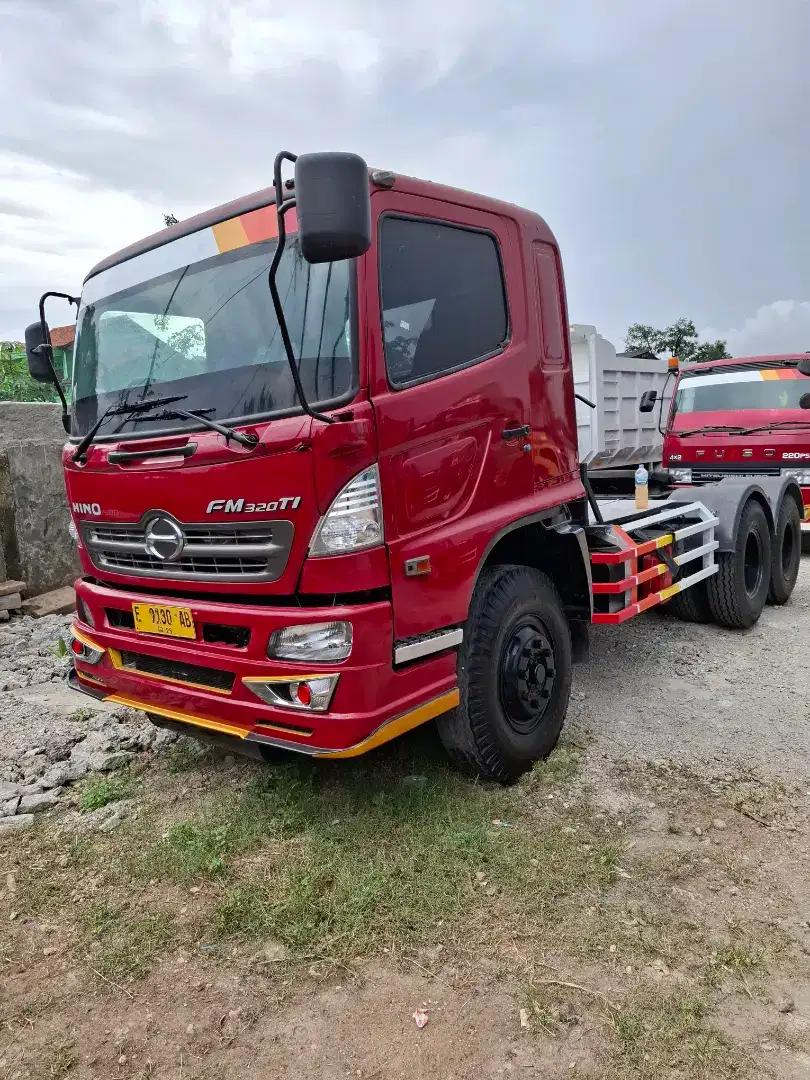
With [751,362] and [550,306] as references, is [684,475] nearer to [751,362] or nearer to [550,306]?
[751,362]

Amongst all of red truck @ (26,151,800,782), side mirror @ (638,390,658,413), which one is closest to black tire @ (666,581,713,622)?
red truck @ (26,151,800,782)

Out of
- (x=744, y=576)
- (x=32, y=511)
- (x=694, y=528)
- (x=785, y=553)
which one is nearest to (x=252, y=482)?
(x=694, y=528)

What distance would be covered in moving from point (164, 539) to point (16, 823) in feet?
4.69

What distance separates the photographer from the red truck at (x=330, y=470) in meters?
2.58

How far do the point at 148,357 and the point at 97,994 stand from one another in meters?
2.21

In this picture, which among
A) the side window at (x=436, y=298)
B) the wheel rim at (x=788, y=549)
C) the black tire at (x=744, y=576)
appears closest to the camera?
the side window at (x=436, y=298)

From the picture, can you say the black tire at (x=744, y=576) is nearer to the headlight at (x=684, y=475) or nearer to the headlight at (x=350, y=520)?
the headlight at (x=684, y=475)

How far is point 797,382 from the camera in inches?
322

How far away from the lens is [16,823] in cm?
324

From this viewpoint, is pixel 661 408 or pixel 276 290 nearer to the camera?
pixel 276 290

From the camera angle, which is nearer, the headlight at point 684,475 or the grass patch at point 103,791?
the grass patch at point 103,791

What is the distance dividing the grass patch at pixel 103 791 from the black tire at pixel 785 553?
5.03m

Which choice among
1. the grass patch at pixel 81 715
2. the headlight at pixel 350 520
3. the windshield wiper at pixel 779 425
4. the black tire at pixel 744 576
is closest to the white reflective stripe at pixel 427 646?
the headlight at pixel 350 520

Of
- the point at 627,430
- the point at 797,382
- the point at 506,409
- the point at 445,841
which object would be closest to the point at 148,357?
the point at 506,409
